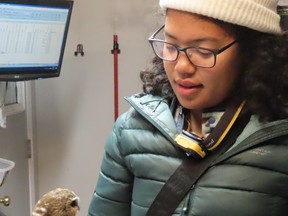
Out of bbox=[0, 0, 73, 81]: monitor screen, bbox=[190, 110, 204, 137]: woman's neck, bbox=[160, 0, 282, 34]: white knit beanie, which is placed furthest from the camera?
bbox=[0, 0, 73, 81]: monitor screen

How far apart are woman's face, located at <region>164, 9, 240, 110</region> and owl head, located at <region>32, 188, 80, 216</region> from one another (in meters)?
0.60

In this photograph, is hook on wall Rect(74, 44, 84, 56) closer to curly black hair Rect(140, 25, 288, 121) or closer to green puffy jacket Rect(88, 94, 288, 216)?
green puffy jacket Rect(88, 94, 288, 216)

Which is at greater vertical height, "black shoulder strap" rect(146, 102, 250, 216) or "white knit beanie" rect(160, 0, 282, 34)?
"white knit beanie" rect(160, 0, 282, 34)

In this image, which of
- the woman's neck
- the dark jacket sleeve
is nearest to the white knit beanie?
the woman's neck

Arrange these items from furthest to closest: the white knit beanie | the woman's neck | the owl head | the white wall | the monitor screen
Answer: the white wall, the monitor screen, the owl head, the woman's neck, the white knit beanie

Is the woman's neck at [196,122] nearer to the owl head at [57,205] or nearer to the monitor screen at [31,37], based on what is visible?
the owl head at [57,205]

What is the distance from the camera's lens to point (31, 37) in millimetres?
2051

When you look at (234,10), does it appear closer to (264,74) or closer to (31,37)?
(264,74)

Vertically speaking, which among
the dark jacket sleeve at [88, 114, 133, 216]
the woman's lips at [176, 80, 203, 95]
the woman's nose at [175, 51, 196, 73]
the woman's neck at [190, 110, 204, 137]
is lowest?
the dark jacket sleeve at [88, 114, 133, 216]

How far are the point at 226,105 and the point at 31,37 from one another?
1.25 m

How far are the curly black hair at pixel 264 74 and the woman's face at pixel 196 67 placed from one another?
0.03 m

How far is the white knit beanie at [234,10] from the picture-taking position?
95 centimetres

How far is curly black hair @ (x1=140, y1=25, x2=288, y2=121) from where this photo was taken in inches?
40.2

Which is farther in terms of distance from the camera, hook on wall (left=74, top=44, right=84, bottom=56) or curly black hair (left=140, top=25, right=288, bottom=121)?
hook on wall (left=74, top=44, right=84, bottom=56)
